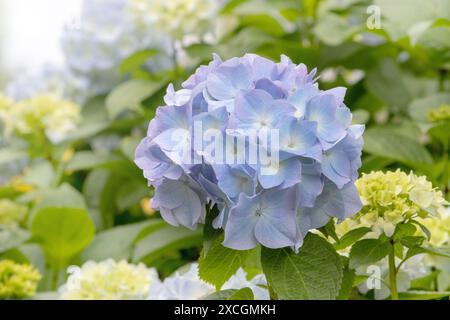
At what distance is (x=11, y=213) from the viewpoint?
1.39m

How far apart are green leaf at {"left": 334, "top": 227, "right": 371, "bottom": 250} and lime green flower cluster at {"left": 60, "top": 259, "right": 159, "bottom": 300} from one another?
0.29m

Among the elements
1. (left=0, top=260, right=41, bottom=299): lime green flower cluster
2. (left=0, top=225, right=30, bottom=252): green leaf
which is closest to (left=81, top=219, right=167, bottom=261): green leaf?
(left=0, top=225, right=30, bottom=252): green leaf

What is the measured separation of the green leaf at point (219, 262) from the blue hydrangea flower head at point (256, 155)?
0.13 ft

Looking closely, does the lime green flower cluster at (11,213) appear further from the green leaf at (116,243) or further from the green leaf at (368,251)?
the green leaf at (368,251)

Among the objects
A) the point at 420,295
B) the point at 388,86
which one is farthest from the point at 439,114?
the point at 420,295

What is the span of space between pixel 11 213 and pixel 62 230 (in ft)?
0.54

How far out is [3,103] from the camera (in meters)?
1.55

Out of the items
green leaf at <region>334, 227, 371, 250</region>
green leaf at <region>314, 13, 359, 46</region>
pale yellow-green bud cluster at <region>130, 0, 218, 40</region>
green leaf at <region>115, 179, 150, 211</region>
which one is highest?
pale yellow-green bud cluster at <region>130, 0, 218, 40</region>

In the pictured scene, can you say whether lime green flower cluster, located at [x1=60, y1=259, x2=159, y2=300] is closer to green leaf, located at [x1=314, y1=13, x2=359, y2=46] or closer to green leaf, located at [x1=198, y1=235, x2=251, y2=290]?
green leaf, located at [x1=198, y1=235, x2=251, y2=290]

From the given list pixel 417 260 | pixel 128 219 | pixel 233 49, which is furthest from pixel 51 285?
pixel 417 260

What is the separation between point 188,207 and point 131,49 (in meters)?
0.98

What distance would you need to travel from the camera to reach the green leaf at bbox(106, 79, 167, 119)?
56.0 inches

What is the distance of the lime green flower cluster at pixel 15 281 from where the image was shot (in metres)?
1.06
